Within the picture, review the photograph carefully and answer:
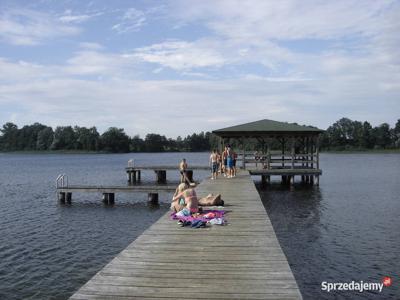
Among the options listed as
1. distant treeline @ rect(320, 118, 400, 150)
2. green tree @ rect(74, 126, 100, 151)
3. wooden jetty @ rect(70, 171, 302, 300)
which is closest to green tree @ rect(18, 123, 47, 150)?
green tree @ rect(74, 126, 100, 151)

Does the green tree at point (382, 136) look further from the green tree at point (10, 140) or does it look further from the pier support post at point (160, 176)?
the green tree at point (10, 140)

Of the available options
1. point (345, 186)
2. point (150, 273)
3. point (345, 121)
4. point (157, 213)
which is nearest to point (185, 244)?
point (150, 273)

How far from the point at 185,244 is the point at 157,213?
14.8 metres

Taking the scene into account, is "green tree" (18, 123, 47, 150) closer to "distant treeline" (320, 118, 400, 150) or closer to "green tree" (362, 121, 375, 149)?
"distant treeline" (320, 118, 400, 150)

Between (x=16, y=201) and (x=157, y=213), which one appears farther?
(x=16, y=201)

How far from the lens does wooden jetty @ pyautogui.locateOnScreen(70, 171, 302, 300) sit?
20.2 feet

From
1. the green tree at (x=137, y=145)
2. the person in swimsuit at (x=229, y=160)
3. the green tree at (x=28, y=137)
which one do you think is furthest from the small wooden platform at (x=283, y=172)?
the green tree at (x=28, y=137)

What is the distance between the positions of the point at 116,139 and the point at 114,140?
1254 mm

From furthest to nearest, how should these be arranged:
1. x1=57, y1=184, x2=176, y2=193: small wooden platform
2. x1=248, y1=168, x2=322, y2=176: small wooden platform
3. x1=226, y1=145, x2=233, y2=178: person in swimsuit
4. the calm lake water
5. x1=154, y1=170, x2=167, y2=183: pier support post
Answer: x1=154, y1=170, x2=167, y2=183: pier support post, x1=248, y1=168, x2=322, y2=176: small wooden platform, x1=57, y1=184, x2=176, y2=193: small wooden platform, x1=226, y1=145, x2=233, y2=178: person in swimsuit, the calm lake water

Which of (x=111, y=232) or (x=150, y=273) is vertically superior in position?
(x=150, y=273)

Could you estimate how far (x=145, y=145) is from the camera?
19500cm

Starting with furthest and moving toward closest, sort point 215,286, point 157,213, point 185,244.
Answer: point 157,213 → point 185,244 → point 215,286

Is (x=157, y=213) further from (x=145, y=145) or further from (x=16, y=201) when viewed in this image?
(x=145, y=145)

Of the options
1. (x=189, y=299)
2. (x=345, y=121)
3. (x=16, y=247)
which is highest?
(x=345, y=121)
